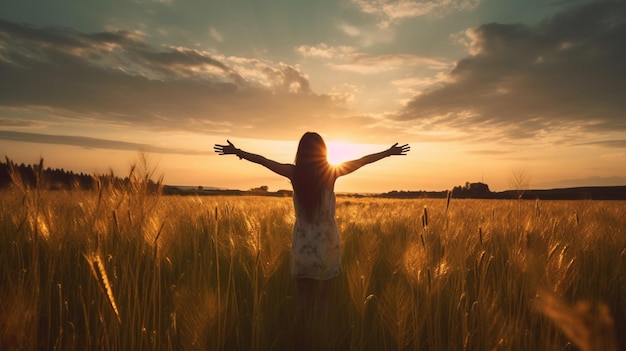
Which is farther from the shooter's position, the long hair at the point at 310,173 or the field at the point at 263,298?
the long hair at the point at 310,173

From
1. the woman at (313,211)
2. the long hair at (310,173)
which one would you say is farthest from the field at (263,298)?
the long hair at (310,173)

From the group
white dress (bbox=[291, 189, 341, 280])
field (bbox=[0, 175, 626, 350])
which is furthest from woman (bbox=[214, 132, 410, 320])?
field (bbox=[0, 175, 626, 350])

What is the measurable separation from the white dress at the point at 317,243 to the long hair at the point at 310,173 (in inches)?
2.4

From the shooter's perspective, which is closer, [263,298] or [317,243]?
[263,298]

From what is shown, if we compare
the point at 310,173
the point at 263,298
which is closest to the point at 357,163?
the point at 310,173

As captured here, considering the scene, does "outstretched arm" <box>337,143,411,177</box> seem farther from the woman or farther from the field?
the field

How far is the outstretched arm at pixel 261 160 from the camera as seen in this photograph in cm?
327

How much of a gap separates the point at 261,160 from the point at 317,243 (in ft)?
2.93

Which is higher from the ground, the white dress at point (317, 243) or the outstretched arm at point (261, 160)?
the outstretched arm at point (261, 160)

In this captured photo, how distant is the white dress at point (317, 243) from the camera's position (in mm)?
3000

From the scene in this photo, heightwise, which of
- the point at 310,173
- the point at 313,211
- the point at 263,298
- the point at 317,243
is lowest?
the point at 263,298

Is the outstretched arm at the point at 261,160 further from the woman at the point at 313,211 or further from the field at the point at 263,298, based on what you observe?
the field at the point at 263,298

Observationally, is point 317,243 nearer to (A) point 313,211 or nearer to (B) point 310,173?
(A) point 313,211

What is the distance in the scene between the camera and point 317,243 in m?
3.08
